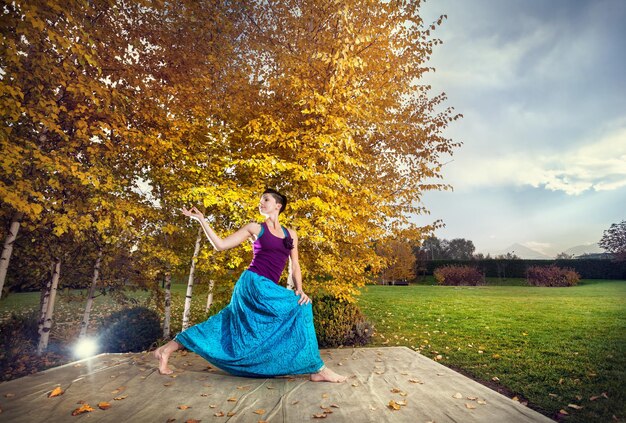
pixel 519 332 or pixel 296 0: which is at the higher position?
pixel 296 0

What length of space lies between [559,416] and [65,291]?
9.98 metres

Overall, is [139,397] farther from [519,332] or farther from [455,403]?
[519,332]

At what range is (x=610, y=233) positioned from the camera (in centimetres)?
3594

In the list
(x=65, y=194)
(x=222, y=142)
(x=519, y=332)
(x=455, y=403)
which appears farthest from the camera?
(x=519, y=332)

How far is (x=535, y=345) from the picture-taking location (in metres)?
6.78

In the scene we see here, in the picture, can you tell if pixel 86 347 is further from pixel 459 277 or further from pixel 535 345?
pixel 459 277

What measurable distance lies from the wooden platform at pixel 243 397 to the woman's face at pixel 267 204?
76.7 inches

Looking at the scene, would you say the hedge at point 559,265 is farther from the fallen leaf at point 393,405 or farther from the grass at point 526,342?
the fallen leaf at point 393,405

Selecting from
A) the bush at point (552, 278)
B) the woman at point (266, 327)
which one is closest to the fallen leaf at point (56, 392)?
the woman at point (266, 327)

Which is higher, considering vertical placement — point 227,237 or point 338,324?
point 227,237

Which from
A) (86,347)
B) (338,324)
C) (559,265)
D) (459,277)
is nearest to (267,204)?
(338,324)

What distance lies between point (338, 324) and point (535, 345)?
154 inches

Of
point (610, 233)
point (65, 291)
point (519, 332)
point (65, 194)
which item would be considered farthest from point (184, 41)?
point (610, 233)

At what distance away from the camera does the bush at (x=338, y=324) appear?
23.7 feet
